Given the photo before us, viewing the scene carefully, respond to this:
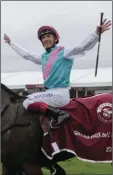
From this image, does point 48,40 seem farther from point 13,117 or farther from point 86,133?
point 86,133

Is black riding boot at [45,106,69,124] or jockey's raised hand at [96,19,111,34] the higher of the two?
jockey's raised hand at [96,19,111,34]

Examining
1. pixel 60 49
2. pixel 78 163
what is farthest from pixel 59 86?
pixel 78 163

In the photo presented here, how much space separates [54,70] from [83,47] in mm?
484

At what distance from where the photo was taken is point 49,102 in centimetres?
488

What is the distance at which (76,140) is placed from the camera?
4.87 metres

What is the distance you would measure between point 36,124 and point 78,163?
3.52m

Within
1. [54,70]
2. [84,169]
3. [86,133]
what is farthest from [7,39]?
[84,169]

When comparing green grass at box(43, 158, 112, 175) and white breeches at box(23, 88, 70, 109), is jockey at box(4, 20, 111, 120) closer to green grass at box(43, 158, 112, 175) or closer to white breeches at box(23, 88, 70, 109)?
white breeches at box(23, 88, 70, 109)

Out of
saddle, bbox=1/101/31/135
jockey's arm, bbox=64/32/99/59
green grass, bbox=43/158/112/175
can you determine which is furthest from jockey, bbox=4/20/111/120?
green grass, bbox=43/158/112/175

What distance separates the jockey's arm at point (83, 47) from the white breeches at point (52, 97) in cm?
43

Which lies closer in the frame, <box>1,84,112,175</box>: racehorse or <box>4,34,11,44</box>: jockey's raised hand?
<box>1,84,112,175</box>: racehorse

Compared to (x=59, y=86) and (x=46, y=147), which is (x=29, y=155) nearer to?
(x=46, y=147)

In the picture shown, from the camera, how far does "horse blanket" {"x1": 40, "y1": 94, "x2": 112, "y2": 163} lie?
4836 mm

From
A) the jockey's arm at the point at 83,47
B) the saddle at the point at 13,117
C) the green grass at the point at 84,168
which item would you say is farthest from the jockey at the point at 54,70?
the green grass at the point at 84,168
